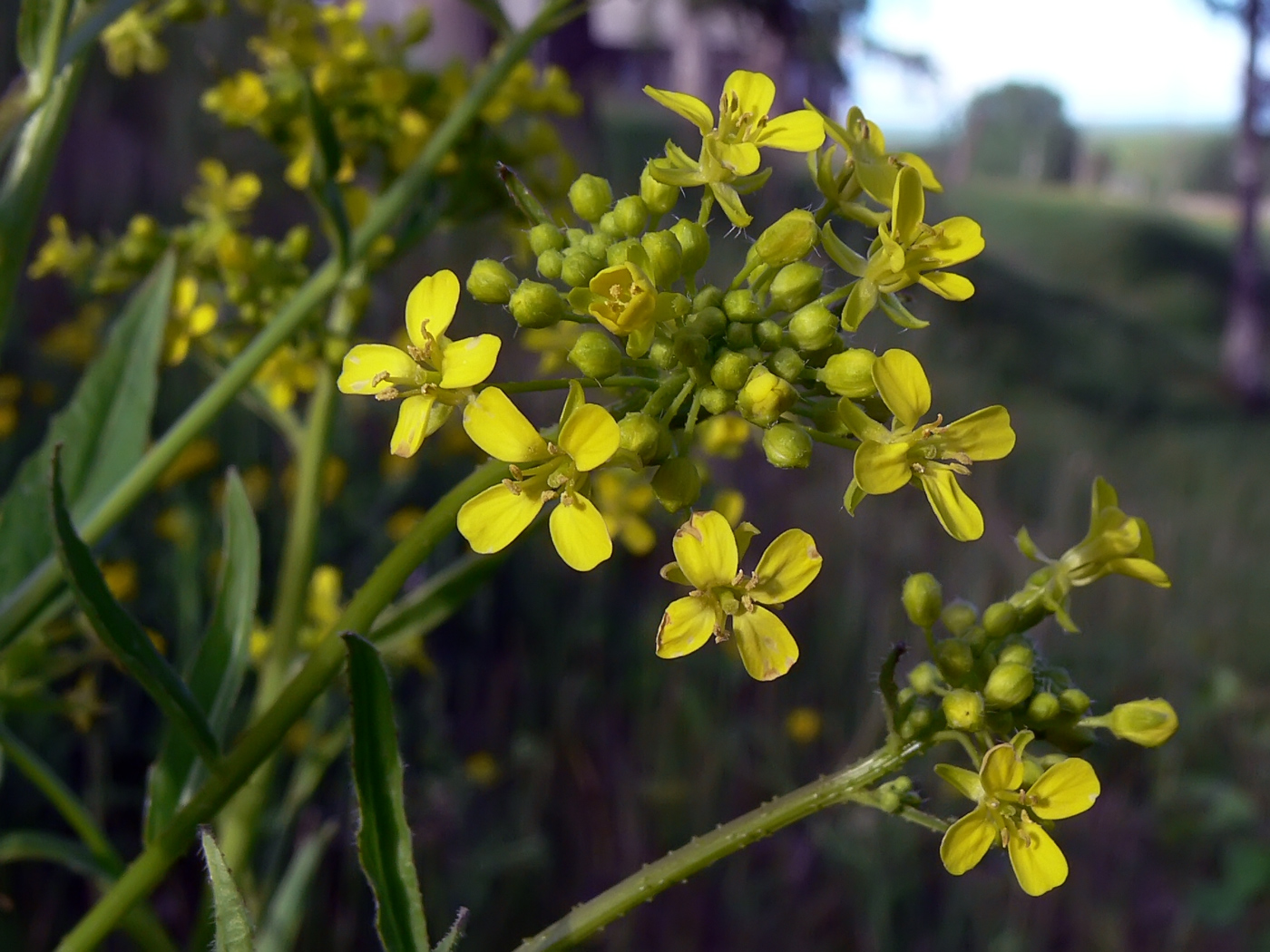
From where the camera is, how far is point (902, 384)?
691 mm

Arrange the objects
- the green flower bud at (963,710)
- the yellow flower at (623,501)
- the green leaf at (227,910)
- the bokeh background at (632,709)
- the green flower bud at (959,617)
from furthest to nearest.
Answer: the bokeh background at (632,709) → the yellow flower at (623,501) → the green flower bud at (959,617) → the green flower bud at (963,710) → the green leaf at (227,910)

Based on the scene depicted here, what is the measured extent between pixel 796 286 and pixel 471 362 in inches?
9.3

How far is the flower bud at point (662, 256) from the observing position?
718mm

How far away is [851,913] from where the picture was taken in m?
2.55

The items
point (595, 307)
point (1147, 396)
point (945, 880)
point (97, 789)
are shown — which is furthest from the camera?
point (1147, 396)

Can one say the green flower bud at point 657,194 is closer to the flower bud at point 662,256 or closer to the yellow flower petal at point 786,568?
the flower bud at point 662,256

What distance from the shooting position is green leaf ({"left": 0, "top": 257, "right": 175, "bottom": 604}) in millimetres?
1042

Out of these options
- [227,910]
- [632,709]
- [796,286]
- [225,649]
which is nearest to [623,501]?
[225,649]

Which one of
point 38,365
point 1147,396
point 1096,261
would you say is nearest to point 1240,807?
point 38,365

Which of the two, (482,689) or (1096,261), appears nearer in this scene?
(482,689)

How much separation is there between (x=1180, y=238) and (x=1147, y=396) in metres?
6.66

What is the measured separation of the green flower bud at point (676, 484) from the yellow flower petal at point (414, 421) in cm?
17

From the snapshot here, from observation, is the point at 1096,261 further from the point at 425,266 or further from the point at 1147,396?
the point at 425,266

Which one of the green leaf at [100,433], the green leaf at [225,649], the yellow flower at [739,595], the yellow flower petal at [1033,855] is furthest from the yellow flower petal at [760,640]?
the green leaf at [100,433]
